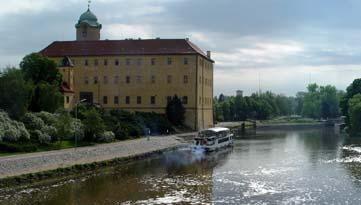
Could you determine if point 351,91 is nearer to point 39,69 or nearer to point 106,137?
point 39,69

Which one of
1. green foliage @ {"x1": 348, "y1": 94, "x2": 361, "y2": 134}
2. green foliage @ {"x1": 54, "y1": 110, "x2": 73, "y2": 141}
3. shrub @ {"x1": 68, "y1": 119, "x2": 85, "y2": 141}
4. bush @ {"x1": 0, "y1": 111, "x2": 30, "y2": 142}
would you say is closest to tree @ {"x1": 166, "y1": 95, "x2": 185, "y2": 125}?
green foliage @ {"x1": 348, "y1": 94, "x2": 361, "y2": 134}

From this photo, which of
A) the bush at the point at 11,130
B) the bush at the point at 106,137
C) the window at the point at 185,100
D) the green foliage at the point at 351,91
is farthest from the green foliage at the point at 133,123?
the green foliage at the point at 351,91

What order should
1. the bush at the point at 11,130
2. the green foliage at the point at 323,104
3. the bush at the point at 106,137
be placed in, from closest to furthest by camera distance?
1. the bush at the point at 11,130
2. the bush at the point at 106,137
3. the green foliage at the point at 323,104

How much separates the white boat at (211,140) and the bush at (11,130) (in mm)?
20788

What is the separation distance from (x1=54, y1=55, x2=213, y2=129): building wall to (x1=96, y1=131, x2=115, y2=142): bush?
88.7 feet

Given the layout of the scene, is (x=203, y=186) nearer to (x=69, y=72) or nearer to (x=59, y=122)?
(x=59, y=122)

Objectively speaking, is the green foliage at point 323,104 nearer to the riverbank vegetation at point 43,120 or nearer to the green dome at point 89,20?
the green dome at point 89,20

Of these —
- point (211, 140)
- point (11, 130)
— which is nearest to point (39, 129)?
point (11, 130)

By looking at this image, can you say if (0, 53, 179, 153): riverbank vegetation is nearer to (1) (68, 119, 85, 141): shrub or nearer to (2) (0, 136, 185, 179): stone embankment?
(1) (68, 119, 85, 141): shrub

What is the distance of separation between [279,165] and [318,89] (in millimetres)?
119190

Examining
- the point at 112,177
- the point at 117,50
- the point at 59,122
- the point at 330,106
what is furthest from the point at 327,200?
the point at 330,106

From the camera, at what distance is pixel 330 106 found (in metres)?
144

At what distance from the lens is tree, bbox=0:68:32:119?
156 ft

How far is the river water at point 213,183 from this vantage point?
29.5 meters
